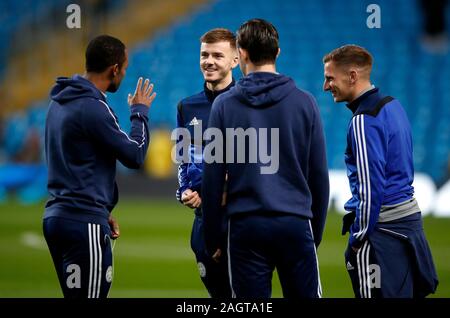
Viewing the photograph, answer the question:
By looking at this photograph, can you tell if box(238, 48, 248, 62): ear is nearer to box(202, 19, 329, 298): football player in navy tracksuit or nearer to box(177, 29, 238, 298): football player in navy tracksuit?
box(202, 19, 329, 298): football player in navy tracksuit

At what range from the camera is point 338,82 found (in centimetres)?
606

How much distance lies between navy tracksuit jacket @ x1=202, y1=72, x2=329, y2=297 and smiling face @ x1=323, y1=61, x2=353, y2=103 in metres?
0.69

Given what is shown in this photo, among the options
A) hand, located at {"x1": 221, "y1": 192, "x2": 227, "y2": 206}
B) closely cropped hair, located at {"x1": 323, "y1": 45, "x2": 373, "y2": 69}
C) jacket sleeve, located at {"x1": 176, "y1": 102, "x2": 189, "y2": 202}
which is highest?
closely cropped hair, located at {"x1": 323, "y1": 45, "x2": 373, "y2": 69}

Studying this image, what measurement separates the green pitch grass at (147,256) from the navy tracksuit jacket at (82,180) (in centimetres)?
418

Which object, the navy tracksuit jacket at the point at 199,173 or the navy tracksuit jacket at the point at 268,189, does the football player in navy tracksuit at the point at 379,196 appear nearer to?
the navy tracksuit jacket at the point at 268,189

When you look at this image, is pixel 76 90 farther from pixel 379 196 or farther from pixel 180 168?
pixel 379 196

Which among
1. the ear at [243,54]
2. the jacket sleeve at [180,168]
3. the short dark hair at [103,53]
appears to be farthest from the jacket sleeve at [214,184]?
the jacket sleeve at [180,168]

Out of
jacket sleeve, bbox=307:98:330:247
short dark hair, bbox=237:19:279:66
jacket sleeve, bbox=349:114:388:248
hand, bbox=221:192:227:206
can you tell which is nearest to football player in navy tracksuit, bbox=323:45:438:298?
jacket sleeve, bbox=349:114:388:248

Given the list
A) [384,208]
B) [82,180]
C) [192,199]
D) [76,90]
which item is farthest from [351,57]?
[82,180]

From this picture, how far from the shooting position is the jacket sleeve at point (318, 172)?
5.41 m

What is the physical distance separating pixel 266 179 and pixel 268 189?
7 cm

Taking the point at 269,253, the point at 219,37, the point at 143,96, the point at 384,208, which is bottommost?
the point at 269,253

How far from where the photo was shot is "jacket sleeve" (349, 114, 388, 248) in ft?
18.8
